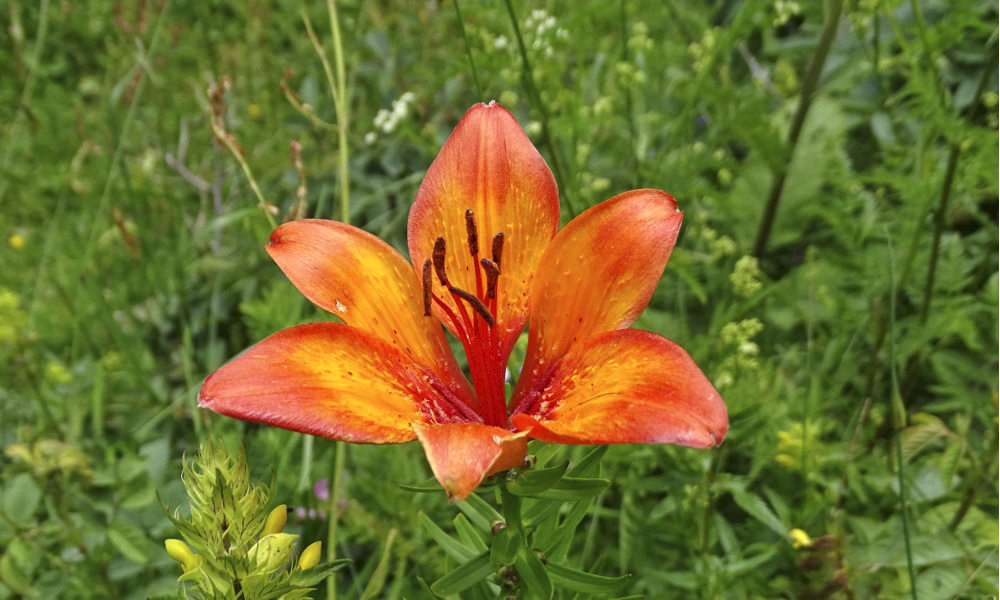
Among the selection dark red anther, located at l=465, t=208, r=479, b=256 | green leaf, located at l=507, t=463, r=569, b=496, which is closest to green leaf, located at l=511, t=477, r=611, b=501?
green leaf, located at l=507, t=463, r=569, b=496

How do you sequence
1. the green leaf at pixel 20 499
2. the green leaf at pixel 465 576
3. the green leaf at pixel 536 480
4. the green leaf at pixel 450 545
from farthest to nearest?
the green leaf at pixel 20 499
the green leaf at pixel 450 545
the green leaf at pixel 465 576
the green leaf at pixel 536 480

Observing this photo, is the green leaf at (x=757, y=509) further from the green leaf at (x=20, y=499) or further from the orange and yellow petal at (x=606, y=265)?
the green leaf at (x=20, y=499)

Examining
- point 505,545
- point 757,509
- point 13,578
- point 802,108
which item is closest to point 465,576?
point 505,545

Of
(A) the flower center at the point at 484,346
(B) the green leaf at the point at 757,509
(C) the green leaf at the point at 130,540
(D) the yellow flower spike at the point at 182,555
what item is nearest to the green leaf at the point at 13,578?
(C) the green leaf at the point at 130,540

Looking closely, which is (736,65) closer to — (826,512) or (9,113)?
(826,512)

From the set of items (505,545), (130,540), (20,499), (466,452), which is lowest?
(130,540)

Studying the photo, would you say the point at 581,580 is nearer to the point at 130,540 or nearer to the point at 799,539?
the point at 799,539
